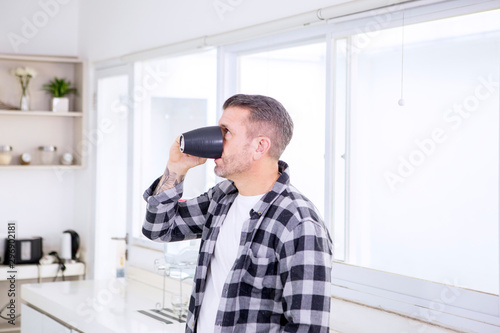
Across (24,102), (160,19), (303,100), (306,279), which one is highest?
(160,19)

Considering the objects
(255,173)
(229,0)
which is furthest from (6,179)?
(255,173)

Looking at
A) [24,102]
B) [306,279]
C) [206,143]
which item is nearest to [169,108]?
[24,102]

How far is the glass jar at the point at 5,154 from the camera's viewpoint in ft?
13.0

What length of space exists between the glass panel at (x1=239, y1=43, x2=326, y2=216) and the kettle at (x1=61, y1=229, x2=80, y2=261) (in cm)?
191

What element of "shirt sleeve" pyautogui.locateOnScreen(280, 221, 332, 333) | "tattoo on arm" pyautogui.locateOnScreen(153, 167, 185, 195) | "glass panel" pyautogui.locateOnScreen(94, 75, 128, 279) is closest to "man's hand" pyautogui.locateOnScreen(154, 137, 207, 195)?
"tattoo on arm" pyautogui.locateOnScreen(153, 167, 185, 195)

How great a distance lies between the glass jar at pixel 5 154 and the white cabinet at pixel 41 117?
4 cm

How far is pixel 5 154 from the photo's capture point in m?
4.00

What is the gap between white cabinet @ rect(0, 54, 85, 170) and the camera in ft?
13.5

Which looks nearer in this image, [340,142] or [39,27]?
[340,142]

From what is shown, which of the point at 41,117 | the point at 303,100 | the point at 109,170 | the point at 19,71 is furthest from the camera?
the point at 41,117

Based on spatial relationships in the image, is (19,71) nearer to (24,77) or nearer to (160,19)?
(24,77)

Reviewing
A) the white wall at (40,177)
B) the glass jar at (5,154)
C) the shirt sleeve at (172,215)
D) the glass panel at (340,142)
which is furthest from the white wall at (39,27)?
the shirt sleeve at (172,215)

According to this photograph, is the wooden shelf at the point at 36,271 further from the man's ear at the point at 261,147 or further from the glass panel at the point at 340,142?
the man's ear at the point at 261,147

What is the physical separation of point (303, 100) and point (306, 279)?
136 cm
